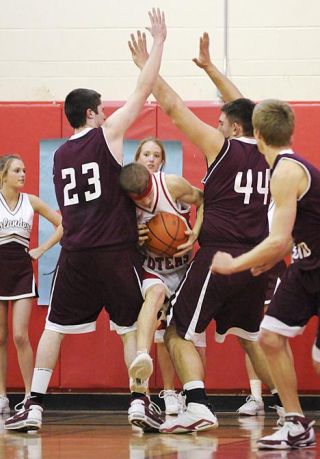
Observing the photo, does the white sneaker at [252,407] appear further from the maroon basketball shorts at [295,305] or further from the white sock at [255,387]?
the maroon basketball shorts at [295,305]

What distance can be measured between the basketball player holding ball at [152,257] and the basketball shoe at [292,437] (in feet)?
3.39

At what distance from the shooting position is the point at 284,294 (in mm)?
6043

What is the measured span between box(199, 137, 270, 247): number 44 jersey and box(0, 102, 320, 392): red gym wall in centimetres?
251

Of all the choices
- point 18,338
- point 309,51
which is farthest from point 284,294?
point 309,51

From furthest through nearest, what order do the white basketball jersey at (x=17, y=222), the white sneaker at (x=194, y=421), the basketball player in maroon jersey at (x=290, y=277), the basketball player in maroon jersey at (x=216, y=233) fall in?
the white basketball jersey at (x=17, y=222), the basketball player in maroon jersey at (x=216, y=233), the white sneaker at (x=194, y=421), the basketball player in maroon jersey at (x=290, y=277)

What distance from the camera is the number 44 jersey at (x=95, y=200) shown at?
279 inches

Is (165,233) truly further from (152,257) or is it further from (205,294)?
(205,294)

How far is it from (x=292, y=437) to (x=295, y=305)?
2.42 ft

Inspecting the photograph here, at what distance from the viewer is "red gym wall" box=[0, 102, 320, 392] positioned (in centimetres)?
959

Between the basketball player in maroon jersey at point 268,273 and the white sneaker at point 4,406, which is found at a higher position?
the basketball player in maroon jersey at point 268,273

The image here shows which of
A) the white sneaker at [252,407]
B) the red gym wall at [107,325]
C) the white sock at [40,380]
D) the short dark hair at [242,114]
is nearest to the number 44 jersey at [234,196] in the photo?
the short dark hair at [242,114]

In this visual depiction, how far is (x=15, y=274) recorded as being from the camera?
30.5 feet

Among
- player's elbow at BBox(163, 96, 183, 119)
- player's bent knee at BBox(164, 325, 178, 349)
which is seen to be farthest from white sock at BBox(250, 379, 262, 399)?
player's elbow at BBox(163, 96, 183, 119)

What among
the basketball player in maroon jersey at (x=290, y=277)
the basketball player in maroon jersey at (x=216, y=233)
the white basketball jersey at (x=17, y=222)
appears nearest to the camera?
the basketball player in maroon jersey at (x=290, y=277)
